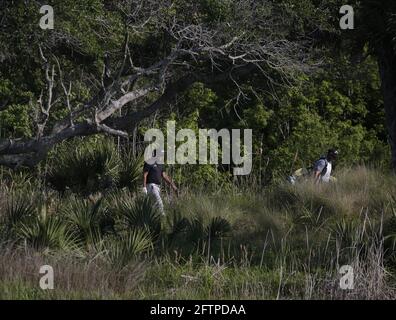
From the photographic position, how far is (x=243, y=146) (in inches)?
984

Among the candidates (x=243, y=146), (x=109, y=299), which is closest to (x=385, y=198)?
(x=109, y=299)

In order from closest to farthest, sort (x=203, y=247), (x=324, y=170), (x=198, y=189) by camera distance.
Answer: (x=203, y=247), (x=324, y=170), (x=198, y=189)

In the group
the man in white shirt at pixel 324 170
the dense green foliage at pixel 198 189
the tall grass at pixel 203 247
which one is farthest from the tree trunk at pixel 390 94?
the tall grass at pixel 203 247

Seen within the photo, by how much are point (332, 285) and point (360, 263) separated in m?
0.65

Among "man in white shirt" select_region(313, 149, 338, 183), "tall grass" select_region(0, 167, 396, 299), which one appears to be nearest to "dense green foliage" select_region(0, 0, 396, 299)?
"tall grass" select_region(0, 167, 396, 299)

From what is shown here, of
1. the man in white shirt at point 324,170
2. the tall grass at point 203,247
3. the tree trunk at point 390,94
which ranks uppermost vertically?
the tree trunk at point 390,94

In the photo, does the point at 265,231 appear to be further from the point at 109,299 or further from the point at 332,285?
the point at 109,299

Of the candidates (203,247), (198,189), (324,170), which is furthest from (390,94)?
(203,247)

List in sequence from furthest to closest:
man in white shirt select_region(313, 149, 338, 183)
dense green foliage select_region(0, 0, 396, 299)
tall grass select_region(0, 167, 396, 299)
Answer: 1. man in white shirt select_region(313, 149, 338, 183)
2. dense green foliage select_region(0, 0, 396, 299)
3. tall grass select_region(0, 167, 396, 299)

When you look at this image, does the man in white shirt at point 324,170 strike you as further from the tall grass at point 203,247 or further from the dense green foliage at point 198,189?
the tall grass at point 203,247

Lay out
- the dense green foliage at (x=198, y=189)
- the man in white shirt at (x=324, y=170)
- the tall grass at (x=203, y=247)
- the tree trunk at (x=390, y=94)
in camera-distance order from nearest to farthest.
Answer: the tall grass at (x=203, y=247) < the dense green foliage at (x=198, y=189) < the man in white shirt at (x=324, y=170) < the tree trunk at (x=390, y=94)

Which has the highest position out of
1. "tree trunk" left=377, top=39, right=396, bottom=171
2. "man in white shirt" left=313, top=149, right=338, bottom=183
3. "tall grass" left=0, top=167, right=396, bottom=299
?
"tree trunk" left=377, top=39, right=396, bottom=171

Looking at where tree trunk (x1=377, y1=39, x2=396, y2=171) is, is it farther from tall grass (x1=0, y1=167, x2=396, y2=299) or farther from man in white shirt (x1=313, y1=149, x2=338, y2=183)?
tall grass (x1=0, y1=167, x2=396, y2=299)

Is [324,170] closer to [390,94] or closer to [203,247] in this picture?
[390,94]
